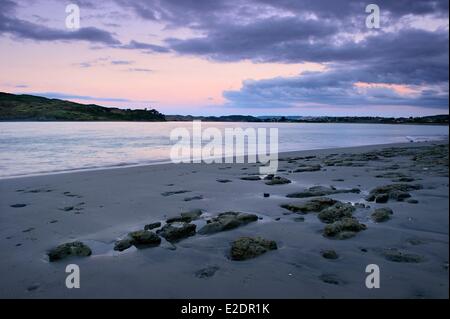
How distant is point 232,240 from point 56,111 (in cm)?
14571

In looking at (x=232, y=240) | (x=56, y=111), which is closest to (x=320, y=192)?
(x=232, y=240)

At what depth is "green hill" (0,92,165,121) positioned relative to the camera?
12583 centimetres

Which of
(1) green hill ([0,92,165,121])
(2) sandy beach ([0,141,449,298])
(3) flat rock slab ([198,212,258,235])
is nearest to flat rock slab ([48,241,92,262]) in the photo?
(2) sandy beach ([0,141,449,298])

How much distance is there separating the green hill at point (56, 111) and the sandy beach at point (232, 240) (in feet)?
420

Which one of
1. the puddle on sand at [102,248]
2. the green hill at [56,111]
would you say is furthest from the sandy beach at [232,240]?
the green hill at [56,111]

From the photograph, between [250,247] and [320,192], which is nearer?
[250,247]

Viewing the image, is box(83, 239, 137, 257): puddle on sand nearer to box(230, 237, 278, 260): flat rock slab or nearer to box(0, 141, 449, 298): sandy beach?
box(0, 141, 449, 298): sandy beach

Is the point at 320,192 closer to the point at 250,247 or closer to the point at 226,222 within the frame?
the point at 226,222

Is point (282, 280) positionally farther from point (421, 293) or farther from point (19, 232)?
point (19, 232)

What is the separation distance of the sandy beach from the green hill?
128m

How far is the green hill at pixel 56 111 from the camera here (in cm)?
12583

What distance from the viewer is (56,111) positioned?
445ft
